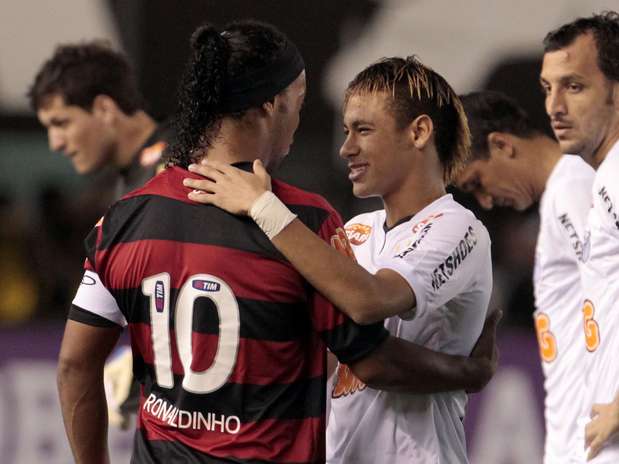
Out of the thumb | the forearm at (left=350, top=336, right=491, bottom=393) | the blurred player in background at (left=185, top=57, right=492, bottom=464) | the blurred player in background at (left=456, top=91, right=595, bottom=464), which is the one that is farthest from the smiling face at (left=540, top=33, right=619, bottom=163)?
the thumb

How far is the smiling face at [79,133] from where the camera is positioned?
17.4ft

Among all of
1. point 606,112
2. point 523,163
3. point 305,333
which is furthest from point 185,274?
point 523,163

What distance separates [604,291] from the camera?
345 centimetres

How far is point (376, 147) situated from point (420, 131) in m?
0.12

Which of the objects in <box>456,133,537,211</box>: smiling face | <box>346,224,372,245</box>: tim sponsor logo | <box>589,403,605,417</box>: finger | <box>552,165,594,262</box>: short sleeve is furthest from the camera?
<box>456,133,537,211</box>: smiling face

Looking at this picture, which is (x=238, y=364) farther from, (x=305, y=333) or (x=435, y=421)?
(x=435, y=421)

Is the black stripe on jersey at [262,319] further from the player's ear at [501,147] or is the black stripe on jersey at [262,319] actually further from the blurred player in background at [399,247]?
the player's ear at [501,147]

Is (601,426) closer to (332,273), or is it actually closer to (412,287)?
(412,287)

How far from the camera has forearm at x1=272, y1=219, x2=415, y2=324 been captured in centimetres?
241

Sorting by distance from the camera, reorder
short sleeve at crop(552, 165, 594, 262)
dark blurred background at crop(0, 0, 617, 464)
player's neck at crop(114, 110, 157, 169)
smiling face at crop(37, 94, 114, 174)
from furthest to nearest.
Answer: dark blurred background at crop(0, 0, 617, 464)
smiling face at crop(37, 94, 114, 174)
player's neck at crop(114, 110, 157, 169)
short sleeve at crop(552, 165, 594, 262)

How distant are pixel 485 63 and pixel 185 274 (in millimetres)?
4933

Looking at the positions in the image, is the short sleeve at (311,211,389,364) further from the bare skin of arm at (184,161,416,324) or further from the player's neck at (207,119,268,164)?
the player's neck at (207,119,268,164)

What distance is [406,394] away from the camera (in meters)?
2.81

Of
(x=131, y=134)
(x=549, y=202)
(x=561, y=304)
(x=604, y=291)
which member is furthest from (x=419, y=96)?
(x=131, y=134)
